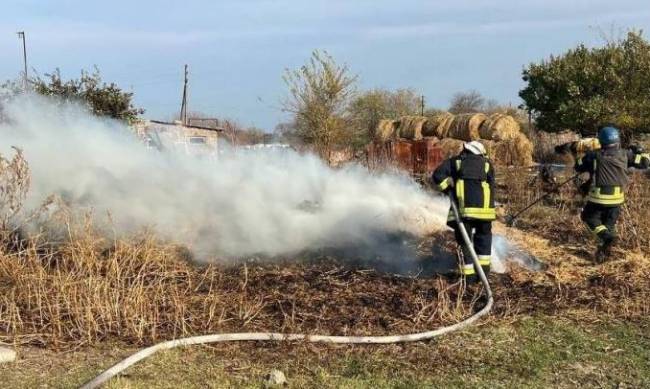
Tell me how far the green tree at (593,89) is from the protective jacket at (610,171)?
759 centimetres

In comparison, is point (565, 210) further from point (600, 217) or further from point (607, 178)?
point (607, 178)

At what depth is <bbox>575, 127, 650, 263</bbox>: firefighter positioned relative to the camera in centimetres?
836

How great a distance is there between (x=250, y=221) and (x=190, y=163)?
76.6 inches

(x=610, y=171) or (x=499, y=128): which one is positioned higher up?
(x=499, y=128)

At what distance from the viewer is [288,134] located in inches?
1048

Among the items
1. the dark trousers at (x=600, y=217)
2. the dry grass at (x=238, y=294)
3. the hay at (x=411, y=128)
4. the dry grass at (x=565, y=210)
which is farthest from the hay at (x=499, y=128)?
the dry grass at (x=238, y=294)

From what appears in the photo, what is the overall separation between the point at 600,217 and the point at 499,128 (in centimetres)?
2270

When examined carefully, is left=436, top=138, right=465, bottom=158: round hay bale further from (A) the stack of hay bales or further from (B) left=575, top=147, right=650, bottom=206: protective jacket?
(B) left=575, top=147, right=650, bottom=206: protective jacket

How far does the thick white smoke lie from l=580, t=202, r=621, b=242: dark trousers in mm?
1914

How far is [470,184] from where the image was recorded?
701 cm

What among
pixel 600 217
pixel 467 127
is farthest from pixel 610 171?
pixel 467 127

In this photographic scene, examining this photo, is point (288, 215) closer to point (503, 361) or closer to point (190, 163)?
point (190, 163)

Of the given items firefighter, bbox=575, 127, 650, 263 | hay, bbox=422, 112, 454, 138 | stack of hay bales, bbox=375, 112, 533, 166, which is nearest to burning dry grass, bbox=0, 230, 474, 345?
firefighter, bbox=575, 127, 650, 263

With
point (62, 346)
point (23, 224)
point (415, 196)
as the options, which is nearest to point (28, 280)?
point (62, 346)
